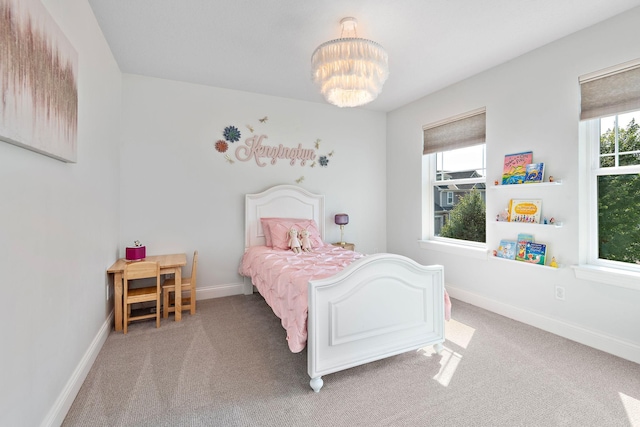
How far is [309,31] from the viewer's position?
2.48m

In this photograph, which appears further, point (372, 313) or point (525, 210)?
point (525, 210)

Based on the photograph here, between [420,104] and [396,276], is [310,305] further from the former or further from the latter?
[420,104]

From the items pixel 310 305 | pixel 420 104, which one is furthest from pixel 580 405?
pixel 420 104

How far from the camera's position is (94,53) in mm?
2283

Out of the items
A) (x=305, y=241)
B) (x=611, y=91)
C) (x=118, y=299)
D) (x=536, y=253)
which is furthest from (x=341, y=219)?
(x=611, y=91)

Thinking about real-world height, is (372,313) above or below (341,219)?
below

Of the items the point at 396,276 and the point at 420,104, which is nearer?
the point at 396,276

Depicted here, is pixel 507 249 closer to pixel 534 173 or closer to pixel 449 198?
pixel 534 173

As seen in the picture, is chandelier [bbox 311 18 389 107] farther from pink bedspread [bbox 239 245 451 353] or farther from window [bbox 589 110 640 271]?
window [bbox 589 110 640 271]

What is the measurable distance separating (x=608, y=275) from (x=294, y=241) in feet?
9.12

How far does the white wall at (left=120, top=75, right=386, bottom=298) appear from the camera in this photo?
10.9 ft

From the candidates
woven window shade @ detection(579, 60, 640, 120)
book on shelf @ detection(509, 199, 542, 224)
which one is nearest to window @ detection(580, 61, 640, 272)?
woven window shade @ detection(579, 60, 640, 120)

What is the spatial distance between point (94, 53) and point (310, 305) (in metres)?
2.53

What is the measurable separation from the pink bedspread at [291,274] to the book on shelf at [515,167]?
5.73ft
